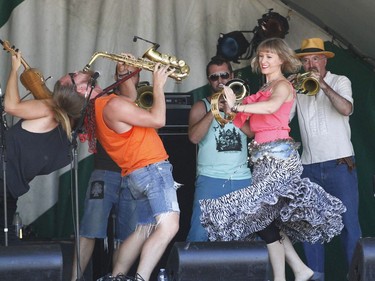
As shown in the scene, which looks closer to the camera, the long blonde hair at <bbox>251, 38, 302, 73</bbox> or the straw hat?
the long blonde hair at <bbox>251, 38, 302, 73</bbox>

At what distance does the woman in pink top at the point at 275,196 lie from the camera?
18.2 ft

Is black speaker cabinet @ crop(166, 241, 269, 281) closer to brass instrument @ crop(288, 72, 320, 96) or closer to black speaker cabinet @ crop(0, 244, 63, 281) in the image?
black speaker cabinet @ crop(0, 244, 63, 281)

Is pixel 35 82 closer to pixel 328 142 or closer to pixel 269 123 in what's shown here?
pixel 269 123

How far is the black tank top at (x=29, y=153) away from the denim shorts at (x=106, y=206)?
26.4 inches

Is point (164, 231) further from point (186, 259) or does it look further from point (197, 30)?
point (197, 30)

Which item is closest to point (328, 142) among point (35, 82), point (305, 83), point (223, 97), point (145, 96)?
point (305, 83)

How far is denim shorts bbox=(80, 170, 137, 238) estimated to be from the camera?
623 cm

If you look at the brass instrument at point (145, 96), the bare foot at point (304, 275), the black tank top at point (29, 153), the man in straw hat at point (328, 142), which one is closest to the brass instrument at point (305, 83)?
the man in straw hat at point (328, 142)

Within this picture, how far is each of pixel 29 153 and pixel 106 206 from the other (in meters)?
0.89

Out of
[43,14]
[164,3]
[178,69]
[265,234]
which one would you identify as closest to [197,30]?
[164,3]

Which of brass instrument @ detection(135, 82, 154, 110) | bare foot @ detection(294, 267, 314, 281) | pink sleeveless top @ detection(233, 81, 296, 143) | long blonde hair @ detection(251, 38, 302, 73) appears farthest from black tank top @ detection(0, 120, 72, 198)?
bare foot @ detection(294, 267, 314, 281)

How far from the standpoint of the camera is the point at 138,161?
18.5 feet

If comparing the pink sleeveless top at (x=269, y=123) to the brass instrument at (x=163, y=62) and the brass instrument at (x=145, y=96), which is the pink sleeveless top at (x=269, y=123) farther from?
the brass instrument at (x=145, y=96)

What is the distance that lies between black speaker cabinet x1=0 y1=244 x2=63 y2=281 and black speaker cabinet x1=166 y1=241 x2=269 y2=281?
0.61 m
